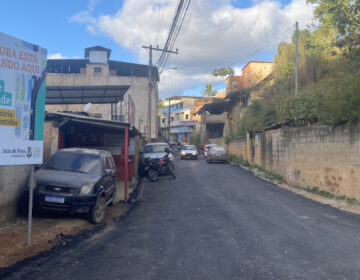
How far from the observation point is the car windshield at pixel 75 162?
891 centimetres

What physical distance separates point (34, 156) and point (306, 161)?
38.6ft

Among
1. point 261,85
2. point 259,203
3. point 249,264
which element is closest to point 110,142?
point 259,203

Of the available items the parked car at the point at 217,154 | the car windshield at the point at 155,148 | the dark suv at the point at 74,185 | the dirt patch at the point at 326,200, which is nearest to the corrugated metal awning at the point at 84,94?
the car windshield at the point at 155,148

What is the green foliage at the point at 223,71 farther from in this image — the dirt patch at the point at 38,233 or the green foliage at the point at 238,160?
the dirt patch at the point at 38,233

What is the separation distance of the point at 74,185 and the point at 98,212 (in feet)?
3.21

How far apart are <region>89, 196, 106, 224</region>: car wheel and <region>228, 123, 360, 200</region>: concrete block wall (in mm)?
8024

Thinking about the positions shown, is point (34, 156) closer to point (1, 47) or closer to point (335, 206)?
point (1, 47)

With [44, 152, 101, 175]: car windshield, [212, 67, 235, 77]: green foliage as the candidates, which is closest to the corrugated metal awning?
[44, 152, 101, 175]: car windshield

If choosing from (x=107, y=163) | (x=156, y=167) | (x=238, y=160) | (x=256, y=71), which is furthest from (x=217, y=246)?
(x=256, y=71)

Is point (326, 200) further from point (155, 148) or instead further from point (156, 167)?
point (155, 148)

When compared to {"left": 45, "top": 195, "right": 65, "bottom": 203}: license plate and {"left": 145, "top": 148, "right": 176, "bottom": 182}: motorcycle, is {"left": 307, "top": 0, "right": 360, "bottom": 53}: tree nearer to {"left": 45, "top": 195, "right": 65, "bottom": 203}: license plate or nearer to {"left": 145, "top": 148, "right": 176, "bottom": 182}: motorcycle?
{"left": 145, "top": 148, "right": 176, "bottom": 182}: motorcycle

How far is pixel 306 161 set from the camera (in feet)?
46.9

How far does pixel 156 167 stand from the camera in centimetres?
1770

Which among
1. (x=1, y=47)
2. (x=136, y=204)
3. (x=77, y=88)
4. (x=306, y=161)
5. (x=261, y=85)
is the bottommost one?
(x=136, y=204)
